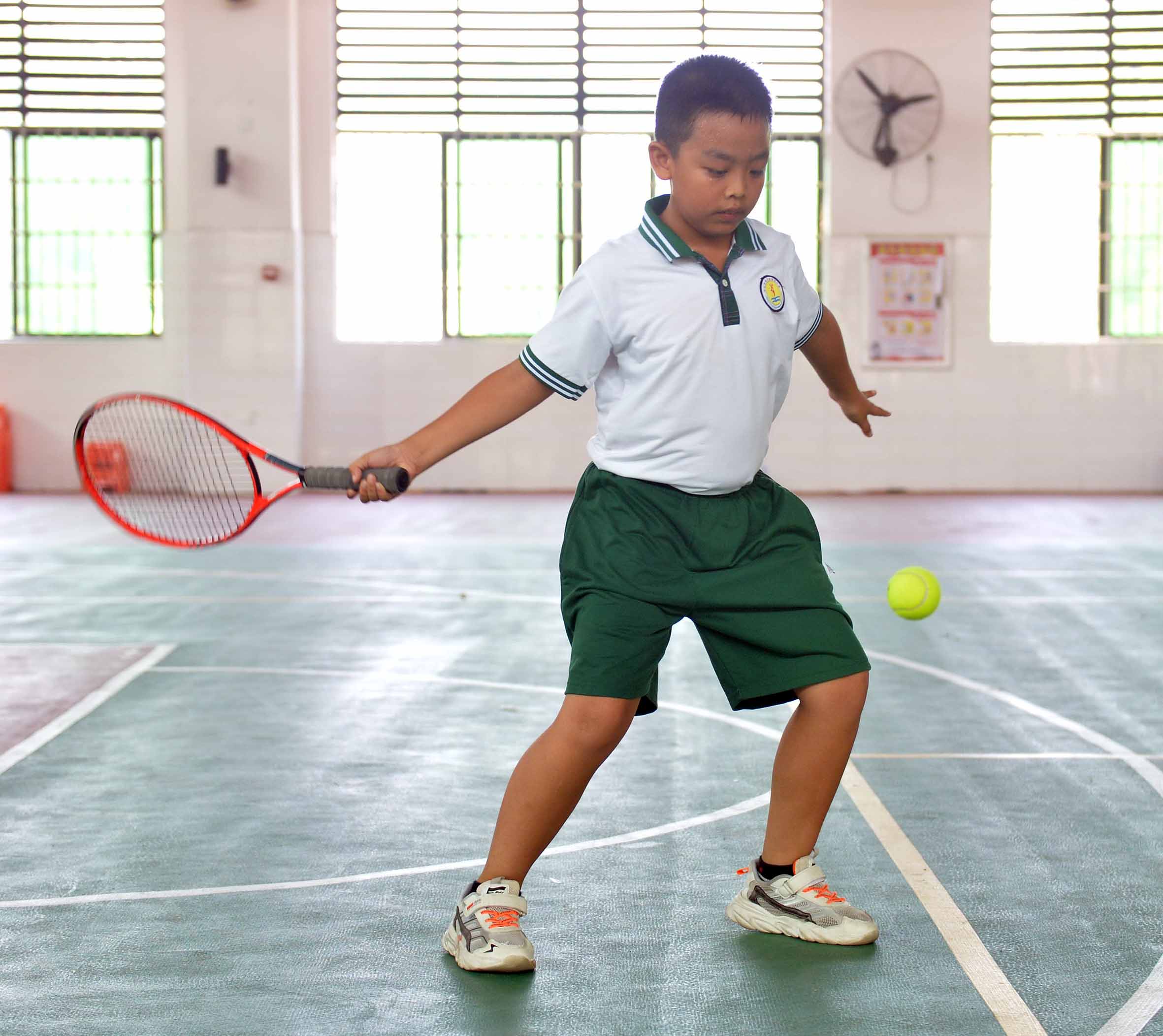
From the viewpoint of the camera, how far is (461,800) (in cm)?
309

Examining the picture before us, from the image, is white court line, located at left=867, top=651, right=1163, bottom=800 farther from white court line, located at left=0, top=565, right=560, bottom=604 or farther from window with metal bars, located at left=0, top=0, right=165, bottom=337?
window with metal bars, located at left=0, top=0, right=165, bottom=337

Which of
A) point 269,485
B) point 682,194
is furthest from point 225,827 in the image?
point 269,485

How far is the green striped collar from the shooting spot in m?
2.23

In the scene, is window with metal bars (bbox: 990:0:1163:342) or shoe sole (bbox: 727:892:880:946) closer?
shoe sole (bbox: 727:892:880:946)

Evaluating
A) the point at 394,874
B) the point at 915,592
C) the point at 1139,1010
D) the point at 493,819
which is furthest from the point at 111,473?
the point at 1139,1010

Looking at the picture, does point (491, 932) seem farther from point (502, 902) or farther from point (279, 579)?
point (279, 579)

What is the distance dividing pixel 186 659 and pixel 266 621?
77 cm

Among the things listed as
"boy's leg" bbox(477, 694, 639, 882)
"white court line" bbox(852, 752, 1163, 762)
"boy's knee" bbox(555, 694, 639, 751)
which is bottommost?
"white court line" bbox(852, 752, 1163, 762)

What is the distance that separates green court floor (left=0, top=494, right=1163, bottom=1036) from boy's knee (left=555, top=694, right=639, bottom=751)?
0.33m

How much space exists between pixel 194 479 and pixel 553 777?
2179 mm

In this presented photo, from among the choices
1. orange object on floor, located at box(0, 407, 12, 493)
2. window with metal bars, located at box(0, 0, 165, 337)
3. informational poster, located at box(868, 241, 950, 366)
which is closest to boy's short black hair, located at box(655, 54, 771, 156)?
informational poster, located at box(868, 241, 950, 366)

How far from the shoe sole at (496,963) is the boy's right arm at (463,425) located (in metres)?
0.67

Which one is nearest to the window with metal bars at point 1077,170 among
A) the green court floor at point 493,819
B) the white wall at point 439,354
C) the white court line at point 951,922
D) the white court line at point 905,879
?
the white wall at point 439,354

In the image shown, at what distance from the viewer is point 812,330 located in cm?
242
